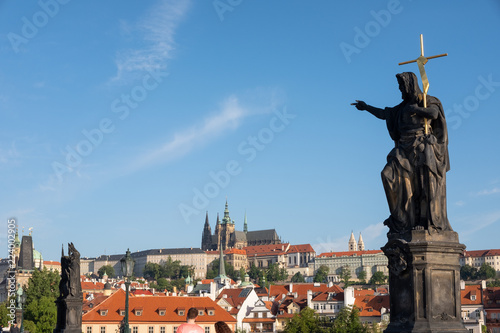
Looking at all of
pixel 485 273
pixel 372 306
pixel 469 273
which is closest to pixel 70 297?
pixel 372 306

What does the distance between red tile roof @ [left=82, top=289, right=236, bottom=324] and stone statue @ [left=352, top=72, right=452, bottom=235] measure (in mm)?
56602

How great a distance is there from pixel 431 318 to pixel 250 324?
79613 millimetres

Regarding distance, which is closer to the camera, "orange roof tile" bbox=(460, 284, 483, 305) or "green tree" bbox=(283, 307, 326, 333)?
"green tree" bbox=(283, 307, 326, 333)

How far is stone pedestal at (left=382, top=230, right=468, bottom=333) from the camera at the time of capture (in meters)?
7.55

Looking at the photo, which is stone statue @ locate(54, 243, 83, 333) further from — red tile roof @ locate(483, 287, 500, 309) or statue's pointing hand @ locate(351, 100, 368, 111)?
red tile roof @ locate(483, 287, 500, 309)

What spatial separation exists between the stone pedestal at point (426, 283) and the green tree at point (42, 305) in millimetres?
51431

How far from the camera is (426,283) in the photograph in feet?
24.8

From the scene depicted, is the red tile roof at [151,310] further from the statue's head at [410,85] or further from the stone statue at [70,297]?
the statue's head at [410,85]

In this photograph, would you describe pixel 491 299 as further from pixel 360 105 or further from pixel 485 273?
pixel 485 273

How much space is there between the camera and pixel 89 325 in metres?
63.6

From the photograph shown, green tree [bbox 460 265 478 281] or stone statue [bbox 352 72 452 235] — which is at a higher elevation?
stone statue [bbox 352 72 452 235]

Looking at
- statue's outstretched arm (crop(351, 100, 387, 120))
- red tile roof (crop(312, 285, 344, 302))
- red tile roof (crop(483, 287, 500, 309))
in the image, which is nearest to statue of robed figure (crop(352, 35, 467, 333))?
statue's outstretched arm (crop(351, 100, 387, 120))

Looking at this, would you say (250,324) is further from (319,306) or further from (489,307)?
(489,307)

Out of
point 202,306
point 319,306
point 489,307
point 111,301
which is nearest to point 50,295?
point 111,301
